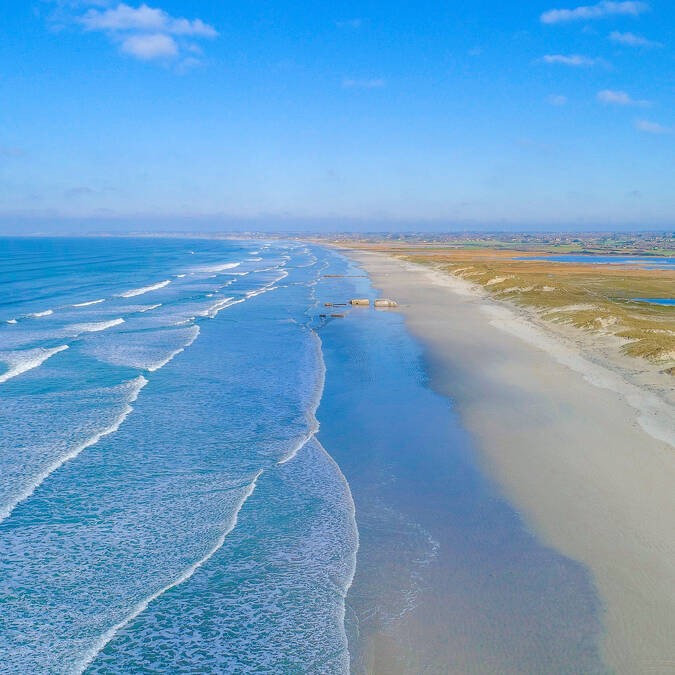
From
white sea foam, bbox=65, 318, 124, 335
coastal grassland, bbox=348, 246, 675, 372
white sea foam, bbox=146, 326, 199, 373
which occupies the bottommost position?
white sea foam, bbox=146, 326, 199, 373

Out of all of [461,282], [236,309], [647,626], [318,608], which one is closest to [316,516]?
[318,608]

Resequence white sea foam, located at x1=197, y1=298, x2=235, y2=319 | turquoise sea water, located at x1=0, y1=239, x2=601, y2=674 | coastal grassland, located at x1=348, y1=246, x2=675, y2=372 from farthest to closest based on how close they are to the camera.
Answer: white sea foam, located at x1=197, y1=298, x2=235, y2=319 → coastal grassland, located at x1=348, y1=246, x2=675, y2=372 → turquoise sea water, located at x1=0, y1=239, x2=601, y2=674

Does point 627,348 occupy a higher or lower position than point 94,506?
higher

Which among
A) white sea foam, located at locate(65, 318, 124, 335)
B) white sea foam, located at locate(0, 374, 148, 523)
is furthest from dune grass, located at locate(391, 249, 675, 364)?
white sea foam, located at locate(65, 318, 124, 335)

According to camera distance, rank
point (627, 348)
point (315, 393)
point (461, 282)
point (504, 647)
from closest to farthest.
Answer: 1. point (504, 647)
2. point (315, 393)
3. point (627, 348)
4. point (461, 282)

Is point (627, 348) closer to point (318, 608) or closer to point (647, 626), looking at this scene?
point (647, 626)

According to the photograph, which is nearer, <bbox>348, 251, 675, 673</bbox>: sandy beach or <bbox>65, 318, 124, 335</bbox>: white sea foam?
<bbox>348, 251, 675, 673</bbox>: sandy beach

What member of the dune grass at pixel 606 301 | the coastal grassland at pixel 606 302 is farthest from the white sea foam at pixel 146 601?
the dune grass at pixel 606 301

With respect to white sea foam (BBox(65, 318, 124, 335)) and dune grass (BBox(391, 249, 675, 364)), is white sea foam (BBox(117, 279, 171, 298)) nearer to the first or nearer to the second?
white sea foam (BBox(65, 318, 124, 335))
